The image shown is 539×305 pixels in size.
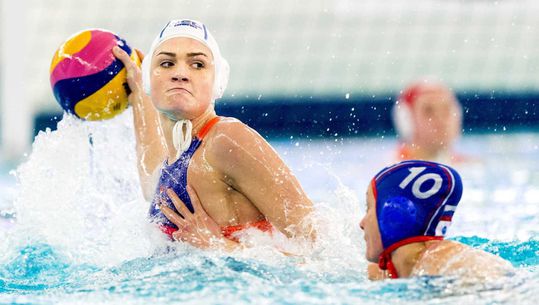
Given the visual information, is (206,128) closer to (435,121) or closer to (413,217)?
(413,217)

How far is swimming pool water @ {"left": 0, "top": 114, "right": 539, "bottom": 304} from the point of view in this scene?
9.91 ft

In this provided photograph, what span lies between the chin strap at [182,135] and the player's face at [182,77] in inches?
1.2

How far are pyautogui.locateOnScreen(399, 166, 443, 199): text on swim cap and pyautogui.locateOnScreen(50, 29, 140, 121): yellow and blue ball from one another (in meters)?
1.72

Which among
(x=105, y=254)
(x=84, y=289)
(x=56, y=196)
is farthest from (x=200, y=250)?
(x=56, y=196)

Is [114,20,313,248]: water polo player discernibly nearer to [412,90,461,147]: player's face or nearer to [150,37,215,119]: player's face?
[150,37,215,119]: player's face

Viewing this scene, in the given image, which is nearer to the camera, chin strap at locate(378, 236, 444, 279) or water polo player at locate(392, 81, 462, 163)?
chin strap at locate(378, 236, 444, 279)

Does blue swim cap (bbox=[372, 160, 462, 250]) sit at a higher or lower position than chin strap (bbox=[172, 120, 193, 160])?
lower

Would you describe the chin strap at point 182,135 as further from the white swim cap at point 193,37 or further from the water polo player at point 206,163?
the white swim cap at point 193,37

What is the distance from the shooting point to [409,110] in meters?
7.88

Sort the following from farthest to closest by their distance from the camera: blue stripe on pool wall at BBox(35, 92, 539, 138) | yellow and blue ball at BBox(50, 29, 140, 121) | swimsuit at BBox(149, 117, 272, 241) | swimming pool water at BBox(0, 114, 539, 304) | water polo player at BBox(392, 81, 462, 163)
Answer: blue stripe on pool wall at BBox(35, 92, 539, 138) < water polo player at BBox(392, 81, 462, 163) < yellow and blue ball at BBox(50, 29, 140, 121) < swimsuit at BBox(149, 117, 272, 241) < swimming pool water at BBox(0, 114, 539, 304)

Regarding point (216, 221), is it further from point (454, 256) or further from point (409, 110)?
point (409, 110)

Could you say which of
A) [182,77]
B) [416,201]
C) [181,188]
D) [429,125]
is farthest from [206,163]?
[429,125]

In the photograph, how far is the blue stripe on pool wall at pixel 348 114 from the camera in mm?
11148

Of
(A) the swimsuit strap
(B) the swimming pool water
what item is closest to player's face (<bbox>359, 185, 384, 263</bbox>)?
(B) the swimming pool water
